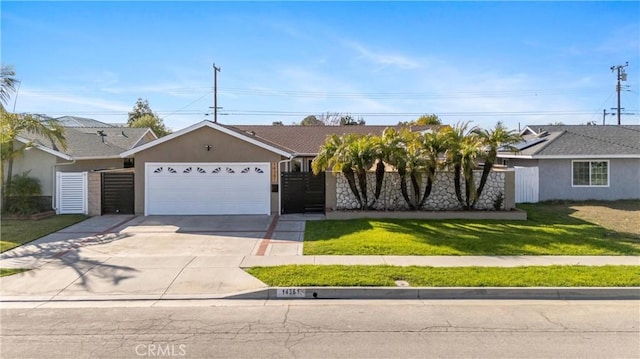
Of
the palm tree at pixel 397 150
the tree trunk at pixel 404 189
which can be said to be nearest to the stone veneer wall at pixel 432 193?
the tree trunk at pixel 404 189

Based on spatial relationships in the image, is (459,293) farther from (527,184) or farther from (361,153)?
(527,184)

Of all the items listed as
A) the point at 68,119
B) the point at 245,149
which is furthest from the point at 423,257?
the point at 68,119

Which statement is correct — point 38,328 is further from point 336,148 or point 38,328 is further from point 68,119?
point 68,119

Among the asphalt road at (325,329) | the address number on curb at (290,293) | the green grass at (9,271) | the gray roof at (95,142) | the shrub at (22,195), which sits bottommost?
the asphalt road at (325,329)

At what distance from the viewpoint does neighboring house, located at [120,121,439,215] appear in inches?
681

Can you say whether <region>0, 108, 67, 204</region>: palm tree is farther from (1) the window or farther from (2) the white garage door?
(1) the window

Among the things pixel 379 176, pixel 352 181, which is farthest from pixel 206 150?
pixel 379 176

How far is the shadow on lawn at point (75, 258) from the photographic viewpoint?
8.85 meters

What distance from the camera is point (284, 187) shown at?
56.7 ft

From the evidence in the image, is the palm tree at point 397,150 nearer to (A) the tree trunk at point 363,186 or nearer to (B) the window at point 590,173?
(A) the tree trunk at point 363,186

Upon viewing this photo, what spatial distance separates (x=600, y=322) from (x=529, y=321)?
1.02m

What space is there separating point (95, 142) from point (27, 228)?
9773 millimetres

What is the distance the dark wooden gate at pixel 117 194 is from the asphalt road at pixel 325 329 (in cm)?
1076

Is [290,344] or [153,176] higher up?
[153,176]
